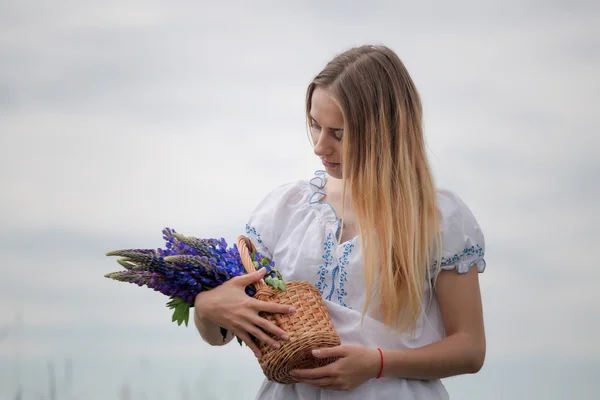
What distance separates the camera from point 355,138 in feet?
6.62

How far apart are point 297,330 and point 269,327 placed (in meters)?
0.06

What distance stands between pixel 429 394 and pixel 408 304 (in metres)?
0.25

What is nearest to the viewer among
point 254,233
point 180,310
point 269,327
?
point 269,327

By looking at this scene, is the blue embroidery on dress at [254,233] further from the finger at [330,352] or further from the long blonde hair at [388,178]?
the finger at [330,352]

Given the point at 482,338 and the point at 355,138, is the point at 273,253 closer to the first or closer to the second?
the point at 355,138

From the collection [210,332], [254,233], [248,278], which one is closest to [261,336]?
[248,278]

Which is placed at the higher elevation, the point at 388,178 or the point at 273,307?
the point at 388,178

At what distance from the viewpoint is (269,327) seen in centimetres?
→ 177

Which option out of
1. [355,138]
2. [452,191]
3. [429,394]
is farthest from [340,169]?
[429,394]

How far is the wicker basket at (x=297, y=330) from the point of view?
5.79ft

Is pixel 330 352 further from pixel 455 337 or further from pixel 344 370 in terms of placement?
pixel 455 337

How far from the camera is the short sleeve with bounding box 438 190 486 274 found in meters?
1.99

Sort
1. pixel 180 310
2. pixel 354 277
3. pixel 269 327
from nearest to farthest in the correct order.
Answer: pixel 269 327 → pixel 180 310 → pixel 354 277

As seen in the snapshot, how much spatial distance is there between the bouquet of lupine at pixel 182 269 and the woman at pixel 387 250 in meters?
0.07
